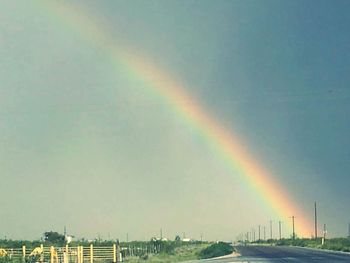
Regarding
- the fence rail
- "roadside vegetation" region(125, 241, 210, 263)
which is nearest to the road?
"roadside vegetation" region(125, 241, 210, 263)

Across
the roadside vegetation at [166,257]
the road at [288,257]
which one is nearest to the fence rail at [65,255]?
the roadside vegetation at [166,257]

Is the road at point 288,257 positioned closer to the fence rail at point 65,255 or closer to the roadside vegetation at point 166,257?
the roadside vegetation at point 166,257

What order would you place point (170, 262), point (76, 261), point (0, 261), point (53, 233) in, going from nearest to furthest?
point (0, 261), point (76, 261), point (170, 262), point (53, 233)

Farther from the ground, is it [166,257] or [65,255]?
[65,255]

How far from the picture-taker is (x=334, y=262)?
5528 cm

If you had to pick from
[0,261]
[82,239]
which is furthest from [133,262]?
[82,239]

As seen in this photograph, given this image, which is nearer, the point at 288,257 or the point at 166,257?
the point at 288,257

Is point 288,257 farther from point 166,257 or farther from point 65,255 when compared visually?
point 65,255

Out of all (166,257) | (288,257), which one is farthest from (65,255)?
(166,257)

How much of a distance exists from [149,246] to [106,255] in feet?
128

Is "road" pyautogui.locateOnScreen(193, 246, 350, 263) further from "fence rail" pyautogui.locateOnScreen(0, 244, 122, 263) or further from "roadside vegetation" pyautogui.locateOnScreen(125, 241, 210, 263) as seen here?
"fence rail" pyautogui.locateOnScreen(0, 244, 122, 263)

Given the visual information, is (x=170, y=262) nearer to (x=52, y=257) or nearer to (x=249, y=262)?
(x=249, y=262)

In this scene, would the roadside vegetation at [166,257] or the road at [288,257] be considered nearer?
the road at [288,257]

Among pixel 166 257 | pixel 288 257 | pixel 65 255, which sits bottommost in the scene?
pixel 166 257
